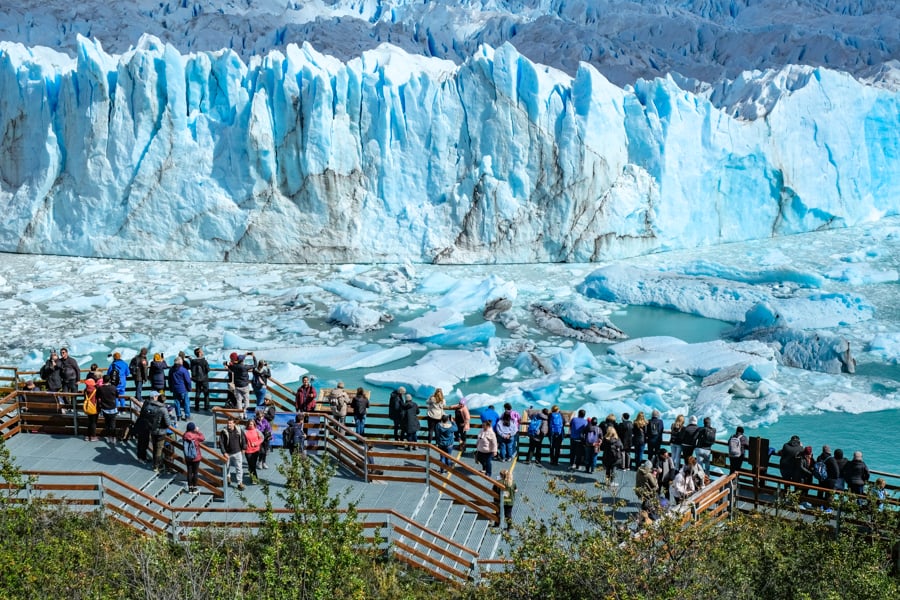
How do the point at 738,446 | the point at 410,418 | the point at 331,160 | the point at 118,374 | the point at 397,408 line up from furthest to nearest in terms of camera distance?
the point at 331,160 → the point at 118,374 → the point at 397,408 → the point at 410,418 → the point at 738,446

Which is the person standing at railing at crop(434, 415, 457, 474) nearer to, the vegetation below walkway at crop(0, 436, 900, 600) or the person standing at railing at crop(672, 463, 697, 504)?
the vegetation below walkway at crop(0, 436, 900, 600)

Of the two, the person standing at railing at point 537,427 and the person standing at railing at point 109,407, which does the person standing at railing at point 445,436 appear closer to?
the person standing at railing at point 537,427

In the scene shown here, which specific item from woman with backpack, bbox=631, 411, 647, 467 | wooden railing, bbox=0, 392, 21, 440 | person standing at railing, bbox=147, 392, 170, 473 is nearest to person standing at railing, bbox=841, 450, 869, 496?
woman with backpack, bbox=631, 411, 647, 467

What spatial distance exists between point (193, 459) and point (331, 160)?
15194 mm

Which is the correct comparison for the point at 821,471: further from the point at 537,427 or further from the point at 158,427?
the point at 158,427

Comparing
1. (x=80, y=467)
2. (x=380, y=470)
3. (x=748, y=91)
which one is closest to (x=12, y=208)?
(x=80, y=467)

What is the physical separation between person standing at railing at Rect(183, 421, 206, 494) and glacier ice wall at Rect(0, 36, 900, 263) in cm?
1474

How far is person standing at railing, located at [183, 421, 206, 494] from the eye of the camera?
9203 mm

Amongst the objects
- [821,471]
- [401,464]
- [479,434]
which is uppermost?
[479,434]

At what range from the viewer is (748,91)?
2891 centimetres

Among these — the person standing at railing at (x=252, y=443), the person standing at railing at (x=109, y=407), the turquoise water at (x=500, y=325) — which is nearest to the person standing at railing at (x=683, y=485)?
the person standing at railing at (x=252, y=443)

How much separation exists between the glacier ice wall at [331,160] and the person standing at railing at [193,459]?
14.7m

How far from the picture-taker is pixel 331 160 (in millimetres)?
23656

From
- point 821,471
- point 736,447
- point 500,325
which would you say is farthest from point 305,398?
point 500,325
